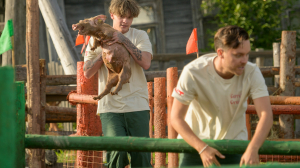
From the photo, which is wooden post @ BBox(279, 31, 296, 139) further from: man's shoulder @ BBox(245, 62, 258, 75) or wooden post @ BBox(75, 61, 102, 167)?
man's shoulder @ BBox(245, 62, 258, 75)

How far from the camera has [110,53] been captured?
251 centimetres

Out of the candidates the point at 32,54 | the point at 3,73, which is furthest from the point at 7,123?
the point at 32,54

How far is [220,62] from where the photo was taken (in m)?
2.08

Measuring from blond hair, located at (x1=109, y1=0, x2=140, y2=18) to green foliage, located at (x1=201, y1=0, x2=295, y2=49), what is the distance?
6.29 metres

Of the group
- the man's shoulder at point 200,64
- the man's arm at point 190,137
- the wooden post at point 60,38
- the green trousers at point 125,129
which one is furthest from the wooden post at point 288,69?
the man's arm at point 190,137

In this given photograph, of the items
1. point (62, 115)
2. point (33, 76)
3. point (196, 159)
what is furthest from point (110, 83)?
point (62, 115)

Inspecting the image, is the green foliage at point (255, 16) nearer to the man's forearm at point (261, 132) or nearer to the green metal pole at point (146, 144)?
the man's forearm at point (261, 132)

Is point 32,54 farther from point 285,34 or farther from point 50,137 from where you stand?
point 285,34

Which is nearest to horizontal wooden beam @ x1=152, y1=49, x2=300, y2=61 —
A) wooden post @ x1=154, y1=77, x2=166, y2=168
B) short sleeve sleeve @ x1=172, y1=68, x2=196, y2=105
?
wooden post @ x1=154, y1=77, x2=166, y2=168

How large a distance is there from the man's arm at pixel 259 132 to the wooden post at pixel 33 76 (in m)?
3.02

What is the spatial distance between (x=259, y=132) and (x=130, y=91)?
110 centimetres

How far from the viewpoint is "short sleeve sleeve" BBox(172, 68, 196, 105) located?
2049 mm

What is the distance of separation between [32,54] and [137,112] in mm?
2167

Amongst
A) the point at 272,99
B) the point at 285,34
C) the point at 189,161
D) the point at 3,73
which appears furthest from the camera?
the point at 285,34
